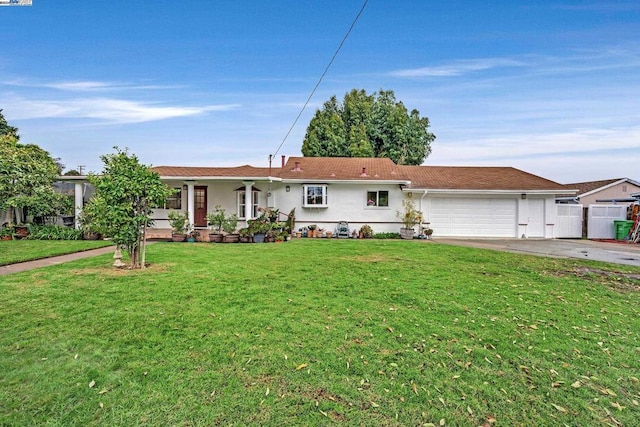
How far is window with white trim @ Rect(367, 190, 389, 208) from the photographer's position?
16.6 m

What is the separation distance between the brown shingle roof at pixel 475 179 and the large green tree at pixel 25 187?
54.8 ft

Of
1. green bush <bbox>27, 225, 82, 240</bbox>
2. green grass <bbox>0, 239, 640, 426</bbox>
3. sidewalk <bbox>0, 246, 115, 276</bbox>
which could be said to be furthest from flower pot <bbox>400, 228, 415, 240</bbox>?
green bush <bbox>27, 225, 82, 240</bbox>

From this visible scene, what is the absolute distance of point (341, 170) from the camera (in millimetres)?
17688

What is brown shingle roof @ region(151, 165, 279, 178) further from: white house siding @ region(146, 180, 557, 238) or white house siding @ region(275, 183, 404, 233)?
white house siding @ region(275, 183, 404, 233)

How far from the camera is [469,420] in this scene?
2387 millimetres

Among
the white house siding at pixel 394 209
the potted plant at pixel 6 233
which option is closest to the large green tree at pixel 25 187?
the potted plant at pixel 6 233

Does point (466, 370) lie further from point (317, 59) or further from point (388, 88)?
point (388, 88)

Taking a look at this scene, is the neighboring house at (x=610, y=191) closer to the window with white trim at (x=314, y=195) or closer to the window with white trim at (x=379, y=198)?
the window with white trim at (x=379, y=198)

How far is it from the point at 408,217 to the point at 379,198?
179cm

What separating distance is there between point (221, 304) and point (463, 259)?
7.50 m

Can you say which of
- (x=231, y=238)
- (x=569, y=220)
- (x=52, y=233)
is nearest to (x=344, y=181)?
(x=231, y=238)

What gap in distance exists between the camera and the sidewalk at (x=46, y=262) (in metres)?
7.39

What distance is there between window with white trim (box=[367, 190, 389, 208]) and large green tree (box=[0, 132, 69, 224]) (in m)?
14.4

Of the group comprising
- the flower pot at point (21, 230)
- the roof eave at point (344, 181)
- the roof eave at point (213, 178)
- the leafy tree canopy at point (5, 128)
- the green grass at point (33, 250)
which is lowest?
the green grass at point (33, 250)
